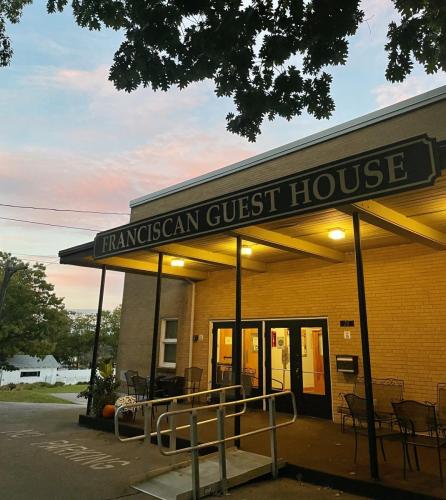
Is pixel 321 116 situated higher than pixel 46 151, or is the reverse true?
pixel 46 151

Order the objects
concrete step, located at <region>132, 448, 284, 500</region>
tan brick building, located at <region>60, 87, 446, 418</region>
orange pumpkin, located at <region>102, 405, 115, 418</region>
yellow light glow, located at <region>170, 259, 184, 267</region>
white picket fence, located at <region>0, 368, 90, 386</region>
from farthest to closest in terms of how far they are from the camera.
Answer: white picket fence, located at <region>0, 368, 90, 386</region> → yellow light glow, located at <region>170, 259, 184, 267</region> → orange pumpkin, located at <region>102, 405, 115, 418</region> → tan brick building, located at <region>60, 87, 446, 418</region> → concrete step, located at <region>132, 448, 284, 500</region>

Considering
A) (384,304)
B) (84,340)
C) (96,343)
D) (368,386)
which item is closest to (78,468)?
(96,343)

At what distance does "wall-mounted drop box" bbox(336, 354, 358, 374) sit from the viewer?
7930 mm

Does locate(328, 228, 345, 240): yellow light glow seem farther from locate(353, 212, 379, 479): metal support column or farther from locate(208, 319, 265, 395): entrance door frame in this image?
locate(208, 319, 265, 395): entrance door frame

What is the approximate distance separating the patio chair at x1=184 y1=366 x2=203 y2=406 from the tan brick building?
13.5 inches

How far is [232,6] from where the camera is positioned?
3.65 meters

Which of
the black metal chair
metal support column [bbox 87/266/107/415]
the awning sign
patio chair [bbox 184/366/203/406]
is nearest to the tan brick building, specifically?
the awning sign

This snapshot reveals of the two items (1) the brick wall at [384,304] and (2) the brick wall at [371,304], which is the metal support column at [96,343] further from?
(1) the brick wall at [384,304]

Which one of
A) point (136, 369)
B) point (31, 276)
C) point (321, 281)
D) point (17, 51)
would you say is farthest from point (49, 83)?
point (31, 276)

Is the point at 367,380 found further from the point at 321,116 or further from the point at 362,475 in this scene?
the point at 321,116

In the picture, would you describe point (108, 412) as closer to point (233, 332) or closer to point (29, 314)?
point (233, 332)

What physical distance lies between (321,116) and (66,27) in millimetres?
2729

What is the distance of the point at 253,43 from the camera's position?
3.88 m

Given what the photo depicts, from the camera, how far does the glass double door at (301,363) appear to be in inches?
334
